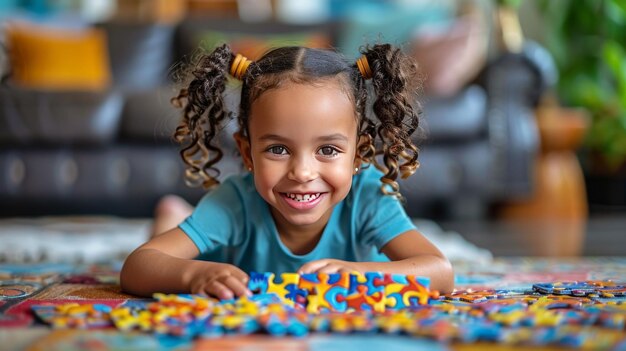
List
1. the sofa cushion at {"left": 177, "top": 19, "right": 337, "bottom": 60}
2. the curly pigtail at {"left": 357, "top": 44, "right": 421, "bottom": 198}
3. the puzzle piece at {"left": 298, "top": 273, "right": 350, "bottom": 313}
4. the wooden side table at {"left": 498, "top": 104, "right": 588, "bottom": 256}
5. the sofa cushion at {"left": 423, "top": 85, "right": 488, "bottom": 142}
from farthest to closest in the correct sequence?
the sofa cushion at {"left": 177, "top": 19, "right": 337, "bottom": 60} < the wooden side table at {"left": 498, "top": 104, "right": 588, "bottom": 256} < the sofa cushion at {"left": 423, "top": 85, "right": 488, "bottom": 142} < the curly pigtail at {"left": 357, "top": 44, "right": 421, "bottom": 198} < the puzzle piece at {"left": 298, "top": 273, "right": 350, "bottom": 313}

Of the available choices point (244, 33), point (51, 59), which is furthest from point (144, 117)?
point (244, 33)

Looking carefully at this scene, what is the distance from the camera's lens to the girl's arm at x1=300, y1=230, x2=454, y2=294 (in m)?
0.94

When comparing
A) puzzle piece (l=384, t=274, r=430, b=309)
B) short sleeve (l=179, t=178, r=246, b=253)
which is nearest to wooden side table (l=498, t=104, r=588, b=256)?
short sleeve (l=179, t=178, r=246, b=253)

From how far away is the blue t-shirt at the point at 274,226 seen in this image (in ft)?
3.70

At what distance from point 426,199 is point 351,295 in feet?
5.98

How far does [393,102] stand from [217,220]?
0.32 meters

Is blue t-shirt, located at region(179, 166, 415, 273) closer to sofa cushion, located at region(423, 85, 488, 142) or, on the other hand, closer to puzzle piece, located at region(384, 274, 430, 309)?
puzzle piece, located at region(384, 274, 430, 309)

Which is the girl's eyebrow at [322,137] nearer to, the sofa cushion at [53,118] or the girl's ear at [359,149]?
the girl's ear at [359,149]

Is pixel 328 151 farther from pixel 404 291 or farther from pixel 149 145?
pixel 149 145

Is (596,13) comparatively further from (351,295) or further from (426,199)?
(351,295)

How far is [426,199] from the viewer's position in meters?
2.69

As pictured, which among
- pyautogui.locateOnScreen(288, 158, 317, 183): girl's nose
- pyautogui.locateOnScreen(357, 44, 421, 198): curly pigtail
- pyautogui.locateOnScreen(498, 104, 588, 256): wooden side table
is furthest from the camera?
pyautogui.locateOnScreen(498, 104, 588, 256): wooden side table

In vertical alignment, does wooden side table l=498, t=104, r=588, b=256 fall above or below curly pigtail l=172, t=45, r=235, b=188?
below

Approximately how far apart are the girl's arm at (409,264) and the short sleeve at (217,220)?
23 centimetres
